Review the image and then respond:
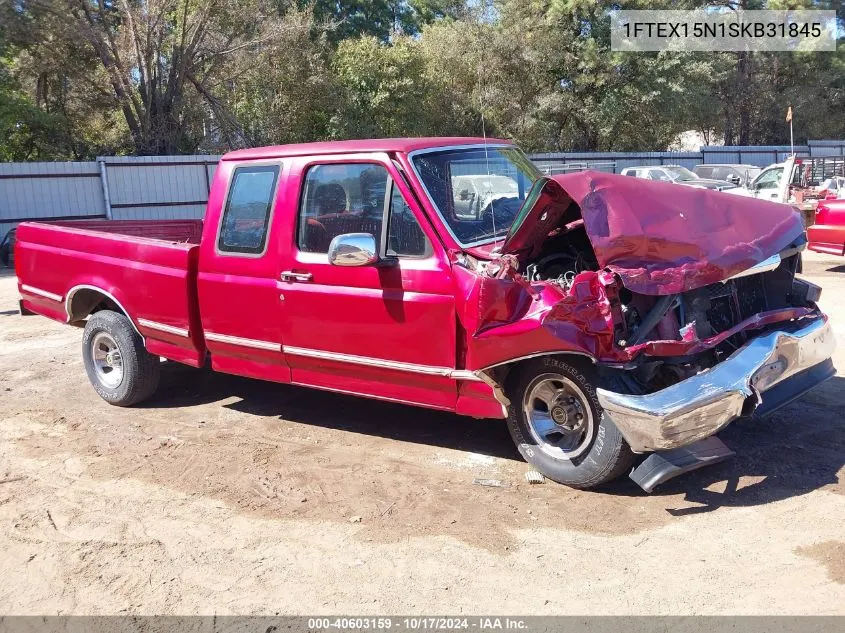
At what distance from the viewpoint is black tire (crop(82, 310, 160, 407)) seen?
6.30 m

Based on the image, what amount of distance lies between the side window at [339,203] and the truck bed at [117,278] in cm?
105

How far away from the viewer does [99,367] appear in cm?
667

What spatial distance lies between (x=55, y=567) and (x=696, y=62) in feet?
106

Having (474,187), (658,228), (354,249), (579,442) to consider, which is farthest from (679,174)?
(354,249)

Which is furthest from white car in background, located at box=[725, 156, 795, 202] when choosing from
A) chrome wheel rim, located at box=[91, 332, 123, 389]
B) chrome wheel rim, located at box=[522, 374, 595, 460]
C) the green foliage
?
chrome wheel rim, located at box=[91, 332, 123, 389]

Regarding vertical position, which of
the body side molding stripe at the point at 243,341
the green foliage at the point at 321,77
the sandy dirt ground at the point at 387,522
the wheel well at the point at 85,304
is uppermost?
the green foliage at the point at 321,77

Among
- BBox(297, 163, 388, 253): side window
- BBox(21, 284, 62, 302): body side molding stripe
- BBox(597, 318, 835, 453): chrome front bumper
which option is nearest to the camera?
BBox(597, 318, 835, 453): chrome front bumper

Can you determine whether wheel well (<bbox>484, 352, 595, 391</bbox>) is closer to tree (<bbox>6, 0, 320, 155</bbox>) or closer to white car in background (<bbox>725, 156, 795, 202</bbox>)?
white car in background (<bbox>725, 156, 795, 202</bbox>)

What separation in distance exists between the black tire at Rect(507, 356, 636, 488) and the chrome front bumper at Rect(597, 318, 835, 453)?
21 cm

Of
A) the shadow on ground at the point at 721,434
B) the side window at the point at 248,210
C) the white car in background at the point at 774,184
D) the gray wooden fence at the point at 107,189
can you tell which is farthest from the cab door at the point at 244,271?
the white car in background at the point at 774,184

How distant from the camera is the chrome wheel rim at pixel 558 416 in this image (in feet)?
14.2

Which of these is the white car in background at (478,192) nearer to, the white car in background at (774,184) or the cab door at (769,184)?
the white car in background at (774,184)

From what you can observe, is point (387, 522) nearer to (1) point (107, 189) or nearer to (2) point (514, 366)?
(2) point (514, 366)

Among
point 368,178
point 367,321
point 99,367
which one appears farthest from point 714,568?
point 99,367
